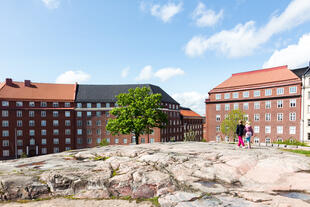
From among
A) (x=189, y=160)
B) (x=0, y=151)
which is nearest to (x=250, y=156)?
(x=189, y=160)

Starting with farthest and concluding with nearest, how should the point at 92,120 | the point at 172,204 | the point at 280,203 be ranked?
the point at 92,120, the point at 172,204, the point at 280,203

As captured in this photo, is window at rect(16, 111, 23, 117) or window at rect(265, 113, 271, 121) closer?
window at rect(265, 113, 271, 121)

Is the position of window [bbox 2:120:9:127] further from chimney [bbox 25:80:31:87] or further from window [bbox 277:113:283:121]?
window [bbox 277:113:283:121]

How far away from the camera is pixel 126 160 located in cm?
1116

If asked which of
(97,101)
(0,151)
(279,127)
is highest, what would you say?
(97,101)

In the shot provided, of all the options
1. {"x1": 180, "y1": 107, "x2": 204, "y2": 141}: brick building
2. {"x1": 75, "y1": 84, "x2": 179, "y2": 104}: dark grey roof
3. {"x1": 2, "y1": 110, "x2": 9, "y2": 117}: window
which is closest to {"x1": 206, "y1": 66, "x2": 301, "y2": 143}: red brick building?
{"x1": 75, "y1": 84, "x2": 179, "y2": 104}: dark grey roof

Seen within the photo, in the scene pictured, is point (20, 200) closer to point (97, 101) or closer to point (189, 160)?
point (189, 160)

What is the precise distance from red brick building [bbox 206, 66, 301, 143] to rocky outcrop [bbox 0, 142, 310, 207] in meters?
40.4

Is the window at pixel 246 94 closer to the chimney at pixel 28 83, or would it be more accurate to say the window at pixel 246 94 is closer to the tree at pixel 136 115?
the tree at pixel 136 115

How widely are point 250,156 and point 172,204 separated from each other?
6518mm

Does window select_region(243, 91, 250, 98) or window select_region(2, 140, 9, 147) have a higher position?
window select_region(243, 91, 250, 98)

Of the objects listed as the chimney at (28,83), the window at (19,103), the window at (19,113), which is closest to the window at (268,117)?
the window at (19,113)

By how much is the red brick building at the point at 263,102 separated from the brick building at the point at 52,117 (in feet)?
60.6

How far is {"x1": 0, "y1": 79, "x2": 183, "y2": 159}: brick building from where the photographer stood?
5400 cm
